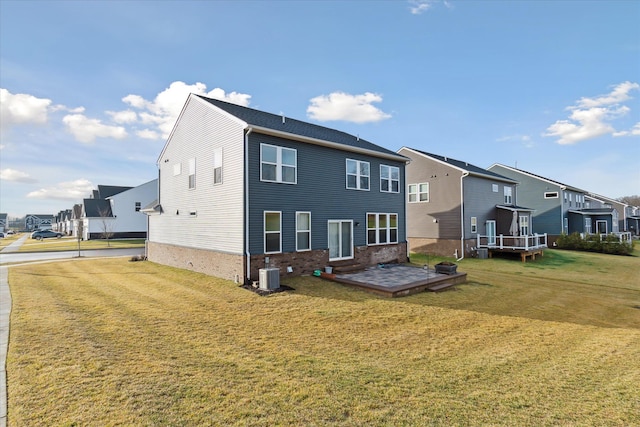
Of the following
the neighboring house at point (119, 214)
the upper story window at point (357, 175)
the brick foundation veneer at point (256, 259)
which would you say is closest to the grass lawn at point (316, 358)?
the brick foundation veneer at point (256, 259)

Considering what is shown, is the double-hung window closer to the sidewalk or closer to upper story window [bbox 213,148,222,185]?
upper story window [bbox 213,148,222,185]

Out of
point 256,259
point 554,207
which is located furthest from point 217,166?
point 554,207

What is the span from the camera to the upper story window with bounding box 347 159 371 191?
16.0 metres

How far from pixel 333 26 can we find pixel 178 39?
23.9 feet

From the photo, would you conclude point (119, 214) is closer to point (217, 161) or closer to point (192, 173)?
point (192, 173)

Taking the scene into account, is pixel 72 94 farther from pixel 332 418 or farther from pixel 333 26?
pixel 332 418

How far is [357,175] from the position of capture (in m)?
16.4

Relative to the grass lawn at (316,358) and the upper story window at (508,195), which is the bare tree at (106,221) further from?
the upper story window at (508,195)

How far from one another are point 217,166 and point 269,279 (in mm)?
6034

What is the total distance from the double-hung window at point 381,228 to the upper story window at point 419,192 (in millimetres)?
7942

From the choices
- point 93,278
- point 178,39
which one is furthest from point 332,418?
point 178,39

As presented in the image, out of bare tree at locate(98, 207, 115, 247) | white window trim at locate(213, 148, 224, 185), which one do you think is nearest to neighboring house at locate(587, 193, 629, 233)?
white window trim at locate(213, 148, 224, 185)

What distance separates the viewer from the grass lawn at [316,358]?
12.9 ft

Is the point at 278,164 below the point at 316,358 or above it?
above
